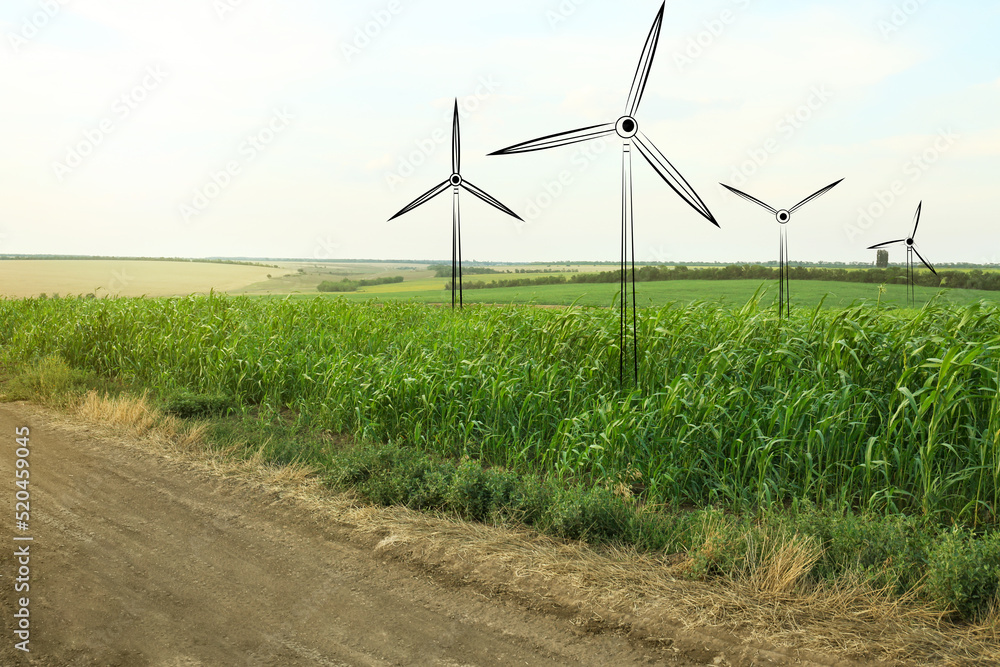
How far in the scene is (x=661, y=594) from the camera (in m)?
3.78

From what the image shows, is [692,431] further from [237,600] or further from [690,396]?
[237,600]

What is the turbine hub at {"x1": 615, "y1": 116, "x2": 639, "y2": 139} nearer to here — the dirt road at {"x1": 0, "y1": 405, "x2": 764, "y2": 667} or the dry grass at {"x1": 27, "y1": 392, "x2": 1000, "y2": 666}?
the dry grass at {"x1": 27, "y1": 392, "x2": 1000, "y2": 666}

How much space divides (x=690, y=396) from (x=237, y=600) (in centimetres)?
403

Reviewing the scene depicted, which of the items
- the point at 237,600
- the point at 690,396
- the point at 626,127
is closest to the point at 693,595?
the point at 690,396

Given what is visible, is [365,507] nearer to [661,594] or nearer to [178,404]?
[661,594]

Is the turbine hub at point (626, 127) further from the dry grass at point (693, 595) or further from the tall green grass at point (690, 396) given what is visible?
the dry grass at point (693, 595)

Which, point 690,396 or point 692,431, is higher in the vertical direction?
point 690,396

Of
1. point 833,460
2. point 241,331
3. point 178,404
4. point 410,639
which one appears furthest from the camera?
point 241,331

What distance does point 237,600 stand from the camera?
400cm

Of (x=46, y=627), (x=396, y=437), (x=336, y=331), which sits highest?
(x=336, y=331)

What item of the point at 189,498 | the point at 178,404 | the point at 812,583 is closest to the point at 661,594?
the point at 812,583

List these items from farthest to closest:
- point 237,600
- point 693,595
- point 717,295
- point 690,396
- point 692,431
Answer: point 717,295 < point 690,396 < point 692,431 < point 237,600 < point 693,595

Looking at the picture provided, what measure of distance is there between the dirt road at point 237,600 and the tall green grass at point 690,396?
163 centimetres

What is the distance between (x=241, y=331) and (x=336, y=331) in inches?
57.9
